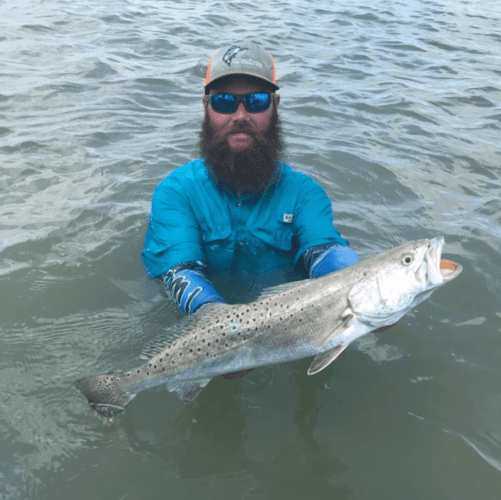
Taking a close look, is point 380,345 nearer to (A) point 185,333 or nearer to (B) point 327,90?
(A) point 185,333

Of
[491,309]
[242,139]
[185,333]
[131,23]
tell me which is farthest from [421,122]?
[131,23]

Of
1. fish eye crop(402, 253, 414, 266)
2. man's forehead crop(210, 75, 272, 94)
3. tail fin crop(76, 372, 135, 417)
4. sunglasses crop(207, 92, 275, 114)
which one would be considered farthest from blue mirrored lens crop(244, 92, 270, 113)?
tail fin crop(76, 372, 135, 417)

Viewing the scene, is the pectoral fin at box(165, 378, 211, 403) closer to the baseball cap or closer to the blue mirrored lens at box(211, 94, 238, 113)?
the blue mirrored lens at box(211, 94, 238, 113)

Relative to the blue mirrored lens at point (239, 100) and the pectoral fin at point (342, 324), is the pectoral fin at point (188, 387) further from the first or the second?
the blue mirrored lens at point (239, 100)

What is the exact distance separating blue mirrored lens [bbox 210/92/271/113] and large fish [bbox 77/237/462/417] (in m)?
1.85

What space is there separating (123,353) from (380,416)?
7.11 feet

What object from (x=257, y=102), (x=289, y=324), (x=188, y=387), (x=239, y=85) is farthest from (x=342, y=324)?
(x=239, y=85)

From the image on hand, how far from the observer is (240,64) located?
175 inches

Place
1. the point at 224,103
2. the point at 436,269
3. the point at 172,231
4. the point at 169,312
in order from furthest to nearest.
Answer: the point at 169,312 → the point at 224,103 → the point at 172,231 → the point at 436,269

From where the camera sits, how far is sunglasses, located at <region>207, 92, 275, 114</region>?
14.6ft

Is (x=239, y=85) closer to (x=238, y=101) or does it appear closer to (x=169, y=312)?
(x=238, y=101)

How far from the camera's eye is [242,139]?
465 cm

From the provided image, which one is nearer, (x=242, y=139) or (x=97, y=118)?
(x=242, y=139)

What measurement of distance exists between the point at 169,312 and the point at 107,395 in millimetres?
1617
